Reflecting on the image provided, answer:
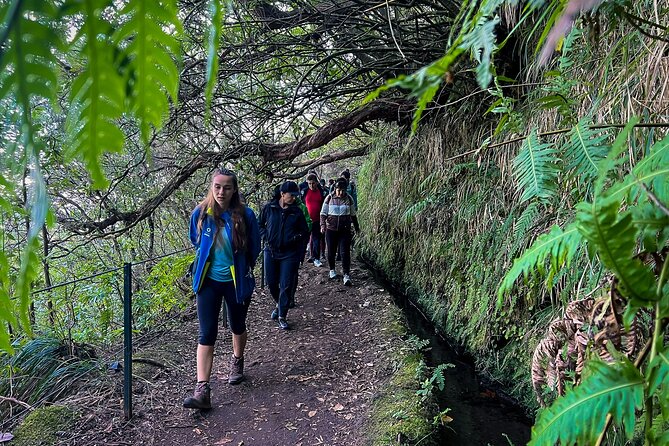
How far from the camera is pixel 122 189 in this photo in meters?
5.19

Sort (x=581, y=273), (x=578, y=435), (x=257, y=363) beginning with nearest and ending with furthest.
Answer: (x=578, y=435), (x=581, y=273), (x=257, y=363)

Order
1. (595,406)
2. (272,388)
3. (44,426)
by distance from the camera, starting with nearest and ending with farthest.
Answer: (595,406) → (44,426) → (272,388)

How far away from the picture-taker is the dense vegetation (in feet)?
0.97

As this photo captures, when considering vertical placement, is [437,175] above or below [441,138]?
below

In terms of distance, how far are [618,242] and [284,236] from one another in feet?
13.2

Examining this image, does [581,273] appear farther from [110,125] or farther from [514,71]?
[110,125]

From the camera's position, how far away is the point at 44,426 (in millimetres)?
2648

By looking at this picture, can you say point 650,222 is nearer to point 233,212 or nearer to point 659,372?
point 659,372

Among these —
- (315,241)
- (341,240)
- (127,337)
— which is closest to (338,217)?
(341,240)

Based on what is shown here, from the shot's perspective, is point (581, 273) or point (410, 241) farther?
point (410, 241)

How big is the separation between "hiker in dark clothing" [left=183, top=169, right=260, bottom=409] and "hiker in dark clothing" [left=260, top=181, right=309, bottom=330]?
1.31 m

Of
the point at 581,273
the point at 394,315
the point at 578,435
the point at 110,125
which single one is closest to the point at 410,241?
the point at 394,315

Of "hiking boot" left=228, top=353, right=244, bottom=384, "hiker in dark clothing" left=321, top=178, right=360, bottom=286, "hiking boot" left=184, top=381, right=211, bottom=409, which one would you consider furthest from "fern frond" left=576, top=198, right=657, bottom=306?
"hiker in dark clothing" left=321, top=178, right=360, bottom=286

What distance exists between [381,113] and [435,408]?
130 inches
